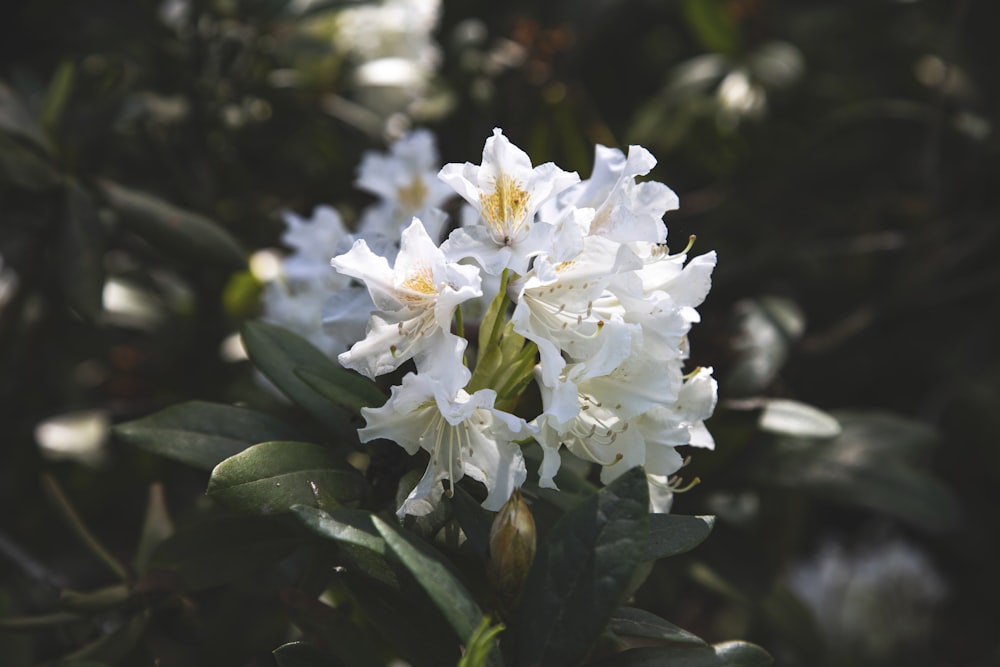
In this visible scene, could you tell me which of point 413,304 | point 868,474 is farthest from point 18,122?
point 868,474

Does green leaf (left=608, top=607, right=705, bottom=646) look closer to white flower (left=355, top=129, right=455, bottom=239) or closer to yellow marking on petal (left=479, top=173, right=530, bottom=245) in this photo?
yellow marking on petal (left=479, top=173, right=530, bottom=245)

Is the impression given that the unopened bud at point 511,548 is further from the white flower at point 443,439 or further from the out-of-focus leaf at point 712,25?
the out-of-focus leaf at point 712,25

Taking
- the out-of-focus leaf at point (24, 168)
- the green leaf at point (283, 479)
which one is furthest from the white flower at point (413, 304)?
the out-of-focus leaf at point (24, 168)

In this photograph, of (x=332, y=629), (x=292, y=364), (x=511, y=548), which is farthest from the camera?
(x=292, y=364)

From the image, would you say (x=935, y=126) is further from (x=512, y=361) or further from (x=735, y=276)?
(x=512, y=361)

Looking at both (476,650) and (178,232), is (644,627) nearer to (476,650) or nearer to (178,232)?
(476,650)
